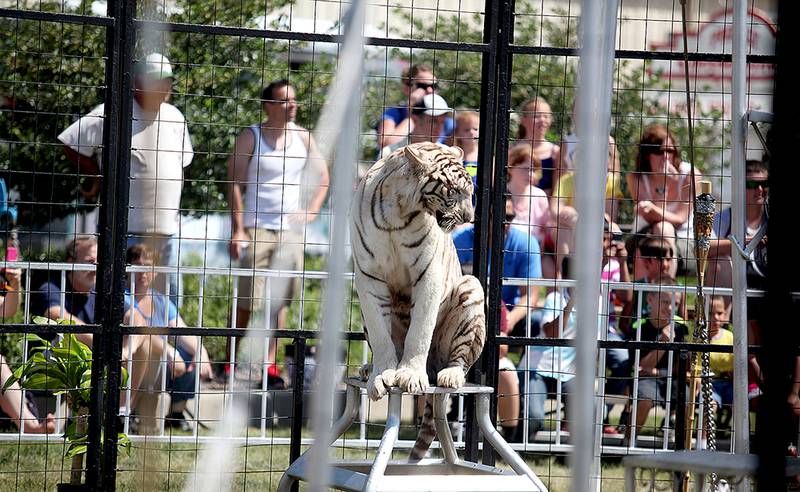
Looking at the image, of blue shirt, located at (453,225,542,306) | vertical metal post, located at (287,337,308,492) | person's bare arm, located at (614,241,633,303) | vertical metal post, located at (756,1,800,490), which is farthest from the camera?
person's bare arm, located at (614,241,633,303)

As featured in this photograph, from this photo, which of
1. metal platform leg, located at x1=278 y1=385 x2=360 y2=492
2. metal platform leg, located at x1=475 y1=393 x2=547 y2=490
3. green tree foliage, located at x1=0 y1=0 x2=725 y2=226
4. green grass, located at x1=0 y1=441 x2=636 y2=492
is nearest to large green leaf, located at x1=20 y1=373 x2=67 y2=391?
green grass, located at x1=0 y1=441 x2=636 y2=492

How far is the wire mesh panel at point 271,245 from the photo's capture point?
4844 millimetres

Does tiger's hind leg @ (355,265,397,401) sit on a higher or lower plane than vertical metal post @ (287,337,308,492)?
higher

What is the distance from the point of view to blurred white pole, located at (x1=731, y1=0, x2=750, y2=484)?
14.0 ft

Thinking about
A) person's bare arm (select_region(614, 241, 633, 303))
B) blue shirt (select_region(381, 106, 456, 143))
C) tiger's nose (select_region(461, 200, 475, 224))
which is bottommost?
person's bare arm (select_region(614, 241, 633, 303))

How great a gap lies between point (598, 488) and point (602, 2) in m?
3.77

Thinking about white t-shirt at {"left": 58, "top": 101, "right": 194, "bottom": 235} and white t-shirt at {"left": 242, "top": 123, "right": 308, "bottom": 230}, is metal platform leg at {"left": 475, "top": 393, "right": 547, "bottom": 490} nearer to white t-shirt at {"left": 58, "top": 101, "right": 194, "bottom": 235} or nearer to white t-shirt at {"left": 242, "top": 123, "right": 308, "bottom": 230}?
white t-shirt at {"left": 58, "top": 101, "right": 194, "bottom": 235}

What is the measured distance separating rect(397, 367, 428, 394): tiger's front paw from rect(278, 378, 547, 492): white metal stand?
3cm

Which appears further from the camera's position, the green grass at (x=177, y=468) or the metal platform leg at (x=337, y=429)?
the green grass at (x=177, y=468)

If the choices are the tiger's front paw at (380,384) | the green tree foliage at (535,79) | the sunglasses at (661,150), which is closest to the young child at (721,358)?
the sunglasses at (661,150)

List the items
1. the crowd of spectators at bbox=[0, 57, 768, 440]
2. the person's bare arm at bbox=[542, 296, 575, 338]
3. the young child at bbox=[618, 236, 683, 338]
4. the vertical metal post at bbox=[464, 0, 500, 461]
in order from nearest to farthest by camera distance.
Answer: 1. the vertical metal post at bbox=[464, 0, 500, 461]
2. the person's bare arm at bbox=[542, 296, 575, 338]
3. the crowd of spectators at bbox=[0, 57, 768, 440]
4. the young child at bbox=[618, 236, 683, 338]

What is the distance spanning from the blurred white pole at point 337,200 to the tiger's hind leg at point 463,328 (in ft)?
7.47

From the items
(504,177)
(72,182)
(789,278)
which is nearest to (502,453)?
(504,177)

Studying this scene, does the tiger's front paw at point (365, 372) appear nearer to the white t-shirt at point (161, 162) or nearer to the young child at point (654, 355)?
the white t-shirt at point (161, 162)
